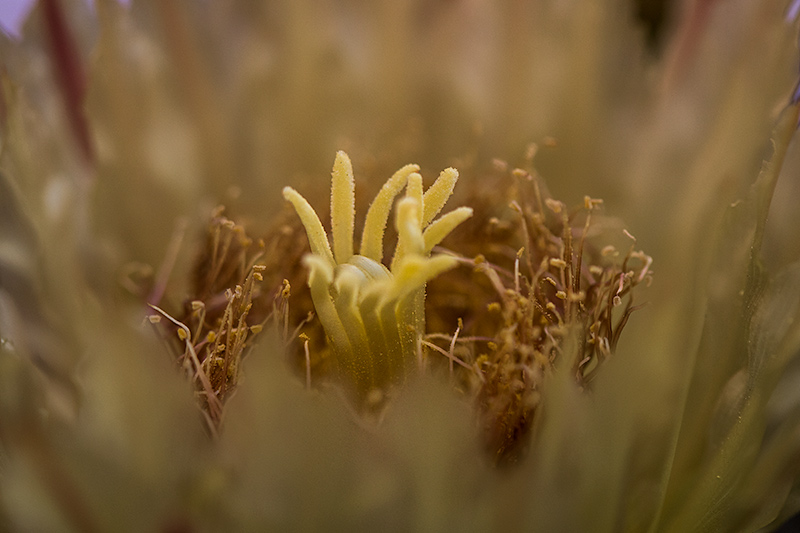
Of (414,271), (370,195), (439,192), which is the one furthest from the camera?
(370,195)

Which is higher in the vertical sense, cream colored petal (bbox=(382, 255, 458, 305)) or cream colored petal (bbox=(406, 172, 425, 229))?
cream colored petal (bbox=(406, 172, 425, 229))

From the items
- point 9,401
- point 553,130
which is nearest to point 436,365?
point 553,130

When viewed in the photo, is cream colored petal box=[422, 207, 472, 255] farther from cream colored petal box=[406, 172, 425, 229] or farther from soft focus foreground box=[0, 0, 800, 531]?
soft focus foreground box=[0, 0, 800, 531]

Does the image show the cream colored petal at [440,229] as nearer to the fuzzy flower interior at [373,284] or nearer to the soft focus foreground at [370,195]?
the fuzzy flower interior at [373,284]

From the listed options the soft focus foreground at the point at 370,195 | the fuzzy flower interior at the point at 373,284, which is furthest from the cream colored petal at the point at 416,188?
the soft focus foreground at the point at 370,195

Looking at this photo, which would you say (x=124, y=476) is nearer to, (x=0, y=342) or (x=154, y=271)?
(x=0, y=342)

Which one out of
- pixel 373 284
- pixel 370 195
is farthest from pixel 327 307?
pixel 370 195

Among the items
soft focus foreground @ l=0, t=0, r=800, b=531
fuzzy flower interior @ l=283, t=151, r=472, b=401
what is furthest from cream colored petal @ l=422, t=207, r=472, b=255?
soft focus foreground @ l=0, t=0, r=800, b=531

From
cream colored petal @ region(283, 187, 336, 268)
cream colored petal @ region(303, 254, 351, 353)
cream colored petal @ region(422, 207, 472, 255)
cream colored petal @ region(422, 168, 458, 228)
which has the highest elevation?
cream colored petal @ region(422, 168, 458, 228)

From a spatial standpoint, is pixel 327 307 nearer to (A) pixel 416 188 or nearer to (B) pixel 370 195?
(A) pixel 416 188
